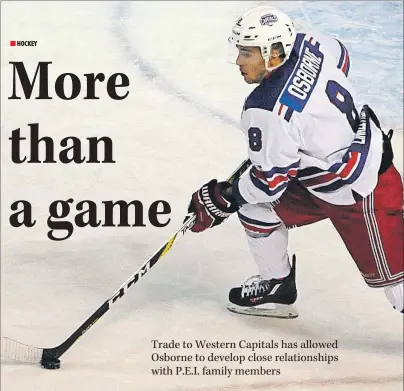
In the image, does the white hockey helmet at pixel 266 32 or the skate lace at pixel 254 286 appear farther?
the skate lace at pixel 254 286

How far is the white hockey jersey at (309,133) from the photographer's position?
5.37 feet

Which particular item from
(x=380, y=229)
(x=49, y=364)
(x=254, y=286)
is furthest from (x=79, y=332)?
(x=380, y=229)

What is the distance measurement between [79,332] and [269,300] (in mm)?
488

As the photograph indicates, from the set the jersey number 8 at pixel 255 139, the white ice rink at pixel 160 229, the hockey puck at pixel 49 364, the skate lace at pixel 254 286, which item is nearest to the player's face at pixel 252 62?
the jersey number 8 at pixel 255 139

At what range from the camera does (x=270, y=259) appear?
1.91 metres

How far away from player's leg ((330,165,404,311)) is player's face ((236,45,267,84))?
1.20ft

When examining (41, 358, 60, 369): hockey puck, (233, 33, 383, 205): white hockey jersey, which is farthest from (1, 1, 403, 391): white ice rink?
(233, 33, 383, 205): white hockey jersey

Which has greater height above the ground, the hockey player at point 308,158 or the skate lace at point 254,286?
the hockey player at point 308,158

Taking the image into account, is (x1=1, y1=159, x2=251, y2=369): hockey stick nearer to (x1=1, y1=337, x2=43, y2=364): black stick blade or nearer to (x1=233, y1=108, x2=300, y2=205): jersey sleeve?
(x1=1, y1=337, x2=43, y2=364): black stick blade

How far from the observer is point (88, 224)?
6.58 feet

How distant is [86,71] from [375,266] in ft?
3.03

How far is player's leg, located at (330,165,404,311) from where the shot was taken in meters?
1.74

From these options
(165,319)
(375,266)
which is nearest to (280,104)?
(375,266)

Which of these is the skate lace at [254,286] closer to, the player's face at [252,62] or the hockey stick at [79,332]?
the hockey stick at [79,332]
